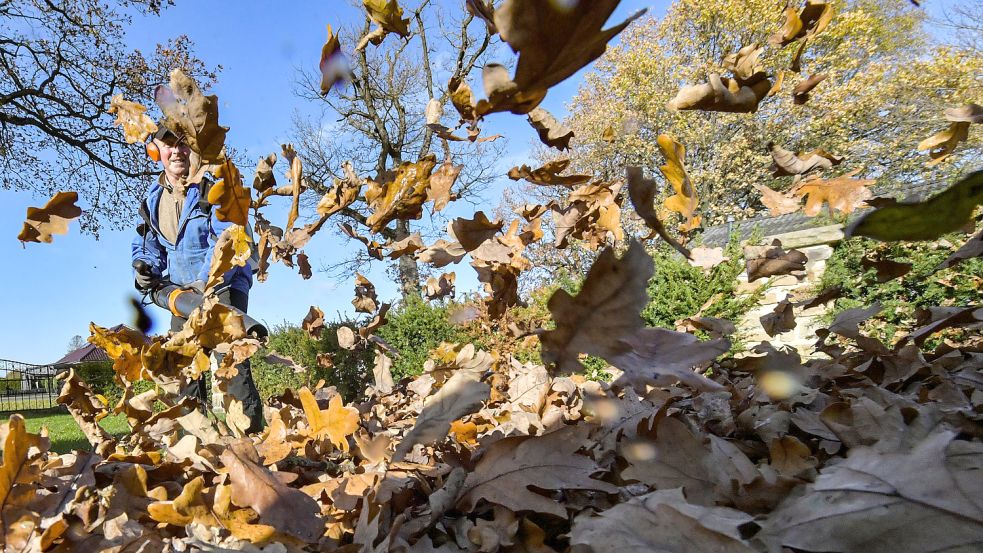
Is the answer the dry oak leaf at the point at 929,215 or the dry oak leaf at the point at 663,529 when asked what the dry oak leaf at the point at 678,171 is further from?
the dry oak leaf at the point at 663,529

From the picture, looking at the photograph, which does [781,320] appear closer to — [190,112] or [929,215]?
[929,215]

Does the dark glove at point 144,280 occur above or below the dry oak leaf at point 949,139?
above

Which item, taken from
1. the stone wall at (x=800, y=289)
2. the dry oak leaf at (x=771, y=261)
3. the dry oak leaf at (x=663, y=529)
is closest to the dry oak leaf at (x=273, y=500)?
the dry oak leaf at (x=663, y=529)

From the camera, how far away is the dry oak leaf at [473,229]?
0.97 m

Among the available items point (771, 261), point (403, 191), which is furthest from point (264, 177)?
point (771, 261)

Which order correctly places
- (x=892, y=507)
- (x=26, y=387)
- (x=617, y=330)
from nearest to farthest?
1. (x=892, y=507)
2. (x=617, y=330)
3. (x=26, y=387)

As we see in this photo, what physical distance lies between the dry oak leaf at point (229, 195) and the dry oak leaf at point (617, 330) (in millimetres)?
542

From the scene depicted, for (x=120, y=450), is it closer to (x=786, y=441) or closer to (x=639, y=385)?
(x=639, y=385)

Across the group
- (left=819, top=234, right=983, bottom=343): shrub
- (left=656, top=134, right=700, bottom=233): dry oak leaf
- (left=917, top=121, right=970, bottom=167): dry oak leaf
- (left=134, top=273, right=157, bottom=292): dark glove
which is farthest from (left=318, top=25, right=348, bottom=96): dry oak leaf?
(left=819, top=234, right=983, bottom=343): shrub

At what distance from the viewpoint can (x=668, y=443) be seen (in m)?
0.59

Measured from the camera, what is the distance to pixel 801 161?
3.24 ft

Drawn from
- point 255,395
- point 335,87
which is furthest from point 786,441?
point 255,395

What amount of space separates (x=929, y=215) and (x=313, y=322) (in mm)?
1592

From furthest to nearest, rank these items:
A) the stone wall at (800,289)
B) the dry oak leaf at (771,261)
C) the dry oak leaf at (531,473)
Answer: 1. the stone wall at (800,289)
2. the dry oak leaf at (771,261)
3. the dry oak leaf at (531,473)
